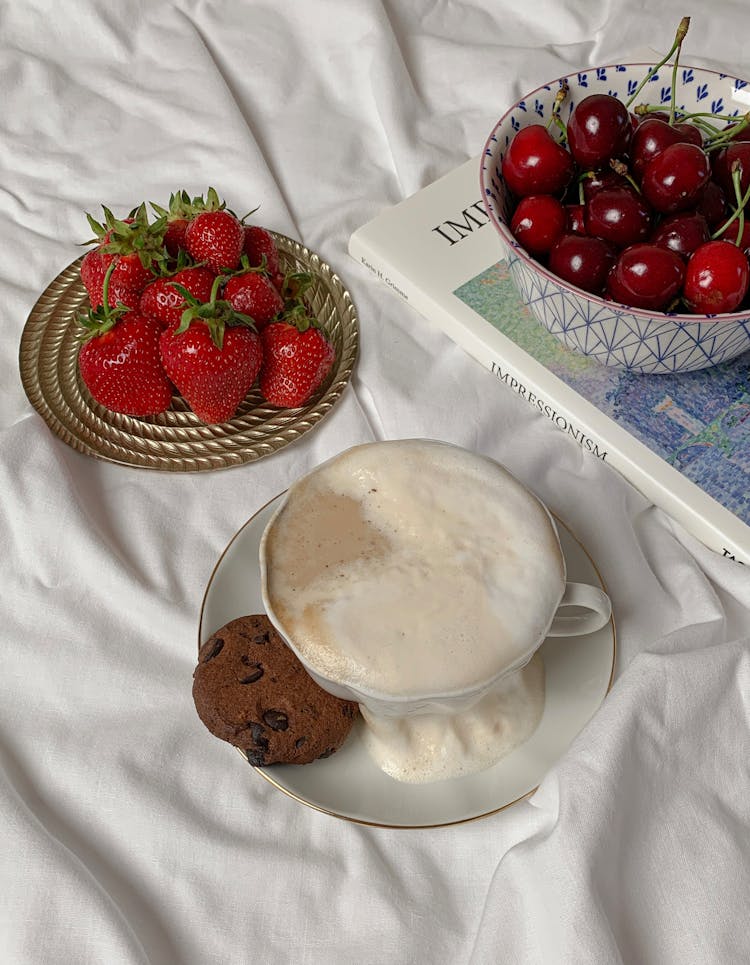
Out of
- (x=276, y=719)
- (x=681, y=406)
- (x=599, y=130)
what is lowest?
(x=681, y=406)

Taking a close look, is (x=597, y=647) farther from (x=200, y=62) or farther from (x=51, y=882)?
(x=200, y=62)

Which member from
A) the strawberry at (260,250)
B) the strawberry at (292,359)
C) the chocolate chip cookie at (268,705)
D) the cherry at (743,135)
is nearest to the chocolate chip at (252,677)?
the chocolate chip cookie at (268,705)

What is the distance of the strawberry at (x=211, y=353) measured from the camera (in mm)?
789

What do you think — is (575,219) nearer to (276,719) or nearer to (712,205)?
(712,205)

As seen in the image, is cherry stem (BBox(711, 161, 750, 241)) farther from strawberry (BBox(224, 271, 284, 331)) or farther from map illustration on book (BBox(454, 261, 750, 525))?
strawberry (BBox(224, 271, 284, 331))

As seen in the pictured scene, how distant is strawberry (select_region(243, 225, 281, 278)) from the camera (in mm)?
886

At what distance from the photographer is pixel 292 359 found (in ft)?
2.74

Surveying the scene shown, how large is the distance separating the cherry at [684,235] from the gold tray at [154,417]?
0.96 ft

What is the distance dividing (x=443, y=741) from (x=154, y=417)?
0.40 metres

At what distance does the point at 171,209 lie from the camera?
911 millimetres

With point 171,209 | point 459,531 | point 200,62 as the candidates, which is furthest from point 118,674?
point 200,62

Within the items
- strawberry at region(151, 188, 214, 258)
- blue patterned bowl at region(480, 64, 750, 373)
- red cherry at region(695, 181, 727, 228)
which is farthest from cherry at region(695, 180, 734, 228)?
strawberry at region(151, 188, 214, 258)

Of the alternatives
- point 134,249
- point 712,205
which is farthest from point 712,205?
point 134,249

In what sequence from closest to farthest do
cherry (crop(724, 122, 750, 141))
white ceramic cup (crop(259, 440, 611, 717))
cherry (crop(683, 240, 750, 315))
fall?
white ceramic cup (crop(259, 440, 611, 717))
cherry (crop(683, 240, 750, 315))
cherry (crop(724, 122, 750, 141))
